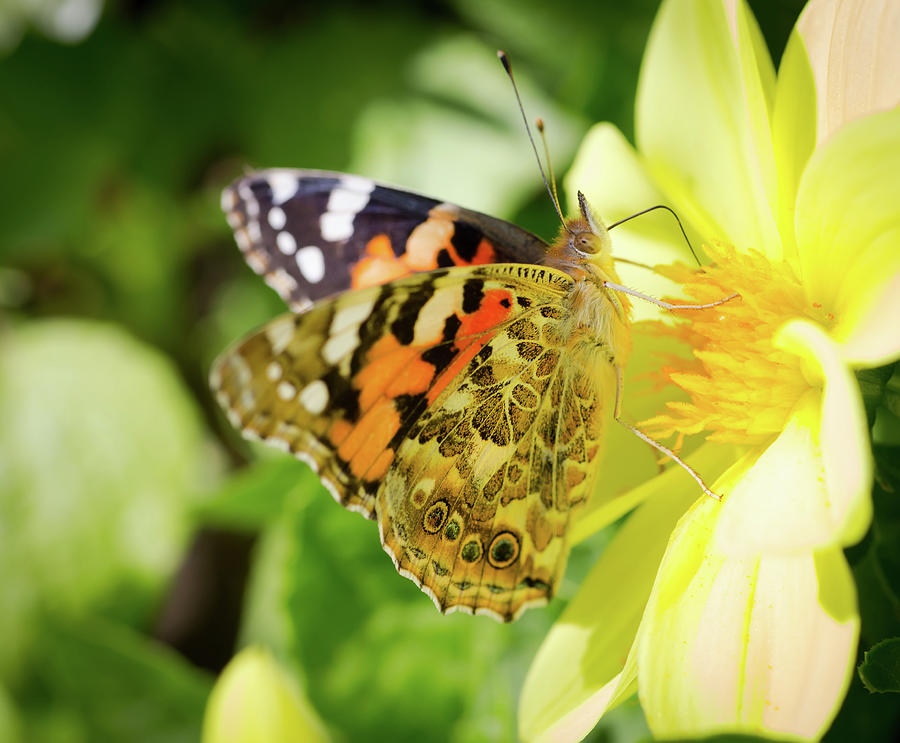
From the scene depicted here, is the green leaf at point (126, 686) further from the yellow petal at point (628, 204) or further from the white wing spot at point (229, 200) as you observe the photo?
the yellow petal at point (628, 204)

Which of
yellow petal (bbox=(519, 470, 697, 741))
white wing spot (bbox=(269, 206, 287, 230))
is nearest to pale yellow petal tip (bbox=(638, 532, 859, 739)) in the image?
yellow petal (bbox=(519, 470, 697, 741))

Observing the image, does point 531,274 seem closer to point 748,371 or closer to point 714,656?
point 748,371

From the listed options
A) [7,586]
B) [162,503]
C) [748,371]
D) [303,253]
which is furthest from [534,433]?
[7,586]

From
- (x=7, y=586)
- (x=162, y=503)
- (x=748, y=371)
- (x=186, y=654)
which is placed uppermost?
(x=748, y=371)

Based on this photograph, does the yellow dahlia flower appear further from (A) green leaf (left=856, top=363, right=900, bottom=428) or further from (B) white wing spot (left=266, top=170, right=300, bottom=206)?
(B) white wing spot (left=266, top=170, right=300, bottom=206)

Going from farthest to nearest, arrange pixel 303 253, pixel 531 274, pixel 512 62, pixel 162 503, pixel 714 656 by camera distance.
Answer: pixel 162 503
pixel 512 62
pixel 303 253
pixel 531 274
pixel 714 656

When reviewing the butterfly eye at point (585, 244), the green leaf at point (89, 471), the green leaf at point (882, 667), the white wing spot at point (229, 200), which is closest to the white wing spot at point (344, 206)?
the white wing spot at point (229, 200)
